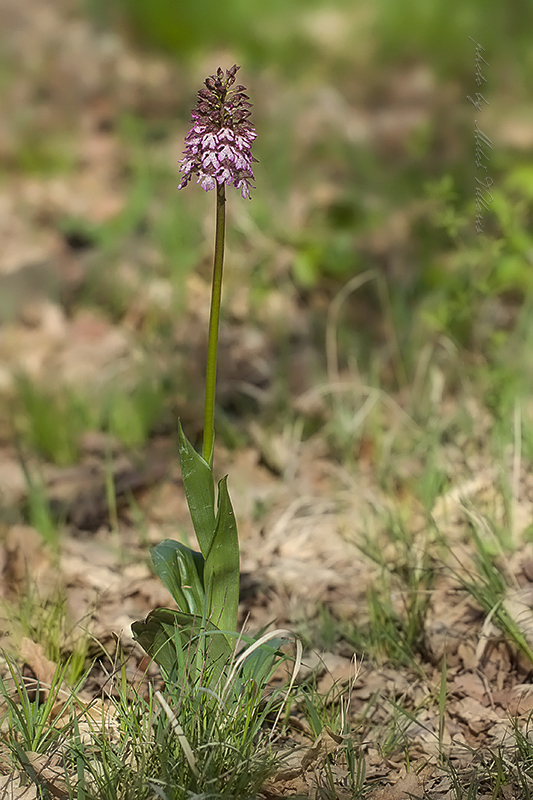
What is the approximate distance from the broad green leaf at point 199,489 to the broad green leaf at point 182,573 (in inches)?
2.7

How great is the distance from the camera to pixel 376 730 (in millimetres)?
1570

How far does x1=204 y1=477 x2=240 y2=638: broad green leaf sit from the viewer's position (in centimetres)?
139

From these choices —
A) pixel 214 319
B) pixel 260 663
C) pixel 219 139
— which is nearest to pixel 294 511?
pixel 260 663

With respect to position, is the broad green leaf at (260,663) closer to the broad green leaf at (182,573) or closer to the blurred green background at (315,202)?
the broad green leaf at (182,573)

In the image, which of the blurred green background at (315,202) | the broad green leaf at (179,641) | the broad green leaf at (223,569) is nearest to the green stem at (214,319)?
the broad green leaf at (223,569)

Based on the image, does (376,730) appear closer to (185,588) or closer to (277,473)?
(185,588)

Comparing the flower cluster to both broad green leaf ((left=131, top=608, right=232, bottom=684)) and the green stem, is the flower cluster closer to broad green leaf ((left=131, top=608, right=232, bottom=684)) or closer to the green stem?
the green stem

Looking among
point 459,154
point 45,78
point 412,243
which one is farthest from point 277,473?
point 45,78

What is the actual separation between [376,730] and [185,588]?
0.49 meters

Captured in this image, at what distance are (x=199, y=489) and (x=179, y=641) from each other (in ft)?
0.89

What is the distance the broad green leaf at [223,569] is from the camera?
54.6 inches

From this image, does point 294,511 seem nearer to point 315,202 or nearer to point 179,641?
point 179,641

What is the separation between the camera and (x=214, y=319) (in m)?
1.34

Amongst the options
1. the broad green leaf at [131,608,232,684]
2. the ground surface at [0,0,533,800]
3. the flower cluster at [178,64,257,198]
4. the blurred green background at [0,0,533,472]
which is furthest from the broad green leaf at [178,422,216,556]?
the blurred green background at [0,0,533,472]
